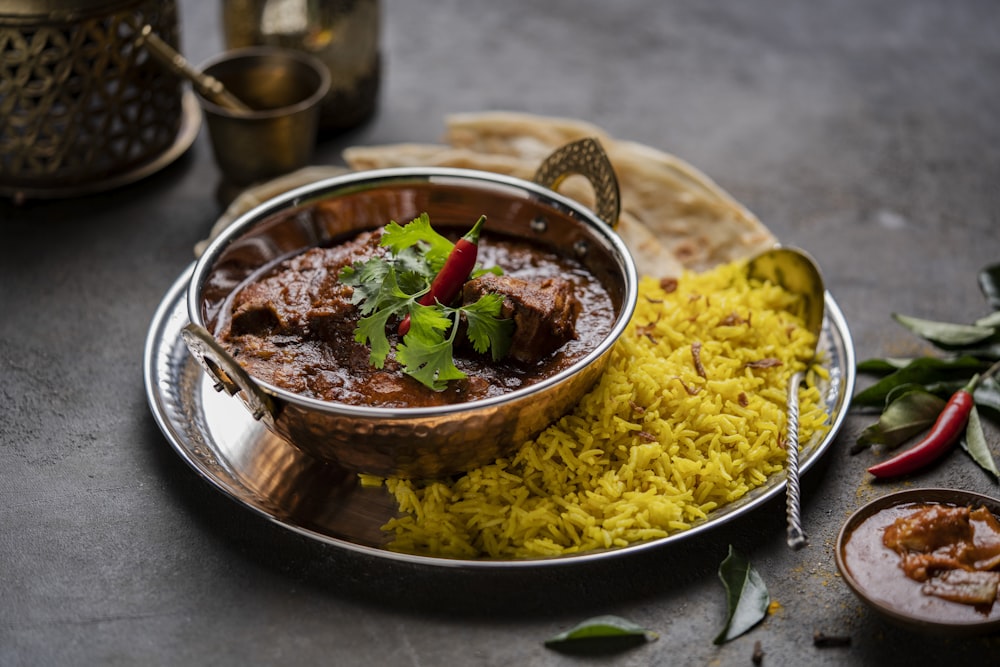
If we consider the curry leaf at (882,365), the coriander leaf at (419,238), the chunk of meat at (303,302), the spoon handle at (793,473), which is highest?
the coriander leaf at (419,238)

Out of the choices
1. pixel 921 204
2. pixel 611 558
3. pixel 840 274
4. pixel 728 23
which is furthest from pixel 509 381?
pixel 728 23

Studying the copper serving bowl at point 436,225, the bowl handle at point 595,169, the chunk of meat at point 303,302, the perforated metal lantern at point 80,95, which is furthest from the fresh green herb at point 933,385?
the perforated metal lantern at point 80,95

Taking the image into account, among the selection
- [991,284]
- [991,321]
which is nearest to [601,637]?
[991,321]

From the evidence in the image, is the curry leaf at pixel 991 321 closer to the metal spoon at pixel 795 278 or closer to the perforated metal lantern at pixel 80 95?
the metal spoon at pixel 795 278

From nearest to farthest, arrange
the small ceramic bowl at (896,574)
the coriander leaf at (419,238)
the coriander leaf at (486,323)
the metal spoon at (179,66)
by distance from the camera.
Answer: the small ceramic bowl at (896,574), the coriander leaf at (486,323), the coriander leaf at (419,238), the metal spoon at (179,66)

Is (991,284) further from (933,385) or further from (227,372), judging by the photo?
(227,372)

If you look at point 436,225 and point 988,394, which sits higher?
point 436,225
